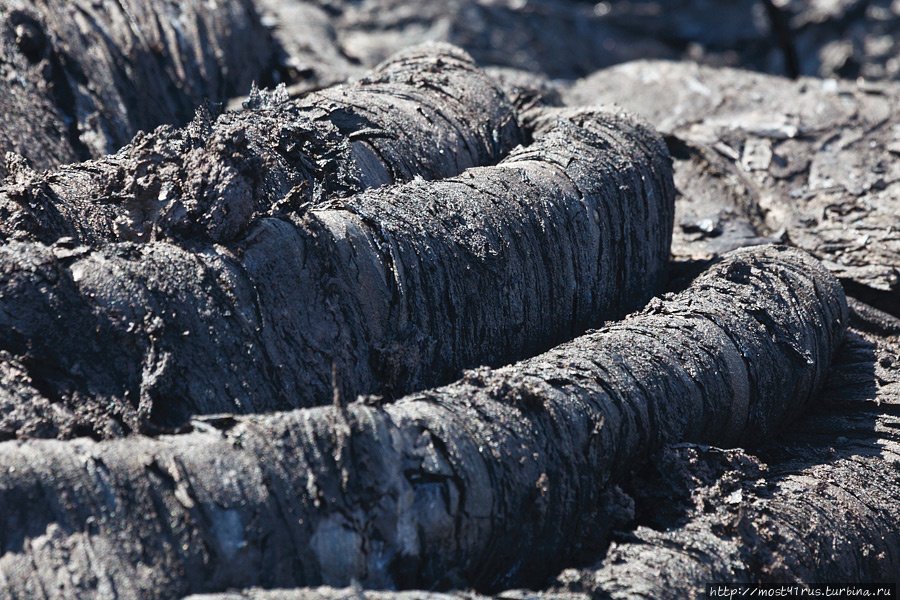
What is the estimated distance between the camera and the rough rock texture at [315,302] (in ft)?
6.76

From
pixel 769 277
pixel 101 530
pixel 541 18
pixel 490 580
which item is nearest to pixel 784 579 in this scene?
pixel 490 580

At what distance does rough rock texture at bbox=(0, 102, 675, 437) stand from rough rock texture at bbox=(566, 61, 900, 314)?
1023mm

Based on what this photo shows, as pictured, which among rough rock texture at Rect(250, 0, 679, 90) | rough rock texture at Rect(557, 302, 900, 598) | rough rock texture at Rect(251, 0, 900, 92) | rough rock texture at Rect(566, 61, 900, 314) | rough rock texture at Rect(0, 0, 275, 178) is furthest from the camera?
rough rock texture at Rect(251, 0, 900, 92)

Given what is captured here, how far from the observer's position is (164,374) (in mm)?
2070

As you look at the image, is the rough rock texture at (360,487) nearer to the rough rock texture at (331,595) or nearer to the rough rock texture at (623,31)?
the rough rock texture at (331,595)

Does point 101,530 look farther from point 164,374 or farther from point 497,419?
point 497,419

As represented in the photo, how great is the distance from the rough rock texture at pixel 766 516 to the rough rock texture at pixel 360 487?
11cm

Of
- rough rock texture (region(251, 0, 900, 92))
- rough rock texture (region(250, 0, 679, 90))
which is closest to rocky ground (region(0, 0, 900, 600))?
rough rock texture (region(250, 0, 679, 90))

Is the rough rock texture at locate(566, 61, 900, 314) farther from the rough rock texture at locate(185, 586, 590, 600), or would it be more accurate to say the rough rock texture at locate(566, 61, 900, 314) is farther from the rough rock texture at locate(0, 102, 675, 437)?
the rough rock texture at locate(185, 586, 590, 600)

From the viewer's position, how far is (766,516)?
85.7 inches

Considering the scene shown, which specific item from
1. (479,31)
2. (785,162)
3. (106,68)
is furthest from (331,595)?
(479,31)

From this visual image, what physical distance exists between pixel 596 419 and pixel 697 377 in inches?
17.4

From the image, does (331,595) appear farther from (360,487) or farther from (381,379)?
(381,379)

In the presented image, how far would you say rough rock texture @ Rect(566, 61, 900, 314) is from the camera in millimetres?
3566
